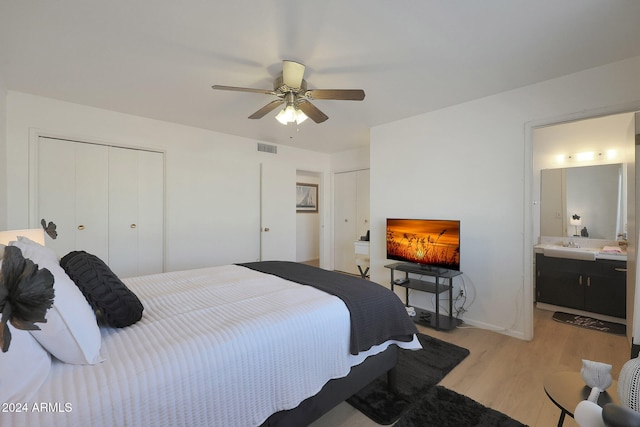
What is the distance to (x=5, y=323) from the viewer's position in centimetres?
48

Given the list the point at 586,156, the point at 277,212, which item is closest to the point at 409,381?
the point at 277,212

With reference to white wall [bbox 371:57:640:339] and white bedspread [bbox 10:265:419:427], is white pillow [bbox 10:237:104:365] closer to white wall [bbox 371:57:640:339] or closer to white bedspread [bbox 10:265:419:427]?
white bedspread [bbox 10:265:419:427]

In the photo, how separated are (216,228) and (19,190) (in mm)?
2033

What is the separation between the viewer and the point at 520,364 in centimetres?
225

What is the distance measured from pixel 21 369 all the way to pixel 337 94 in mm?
2164

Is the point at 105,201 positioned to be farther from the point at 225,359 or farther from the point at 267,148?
the point at 225,359

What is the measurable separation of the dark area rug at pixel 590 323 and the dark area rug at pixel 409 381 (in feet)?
5.37

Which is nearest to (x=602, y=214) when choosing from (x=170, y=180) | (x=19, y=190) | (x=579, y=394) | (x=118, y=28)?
(x=579, y=394)

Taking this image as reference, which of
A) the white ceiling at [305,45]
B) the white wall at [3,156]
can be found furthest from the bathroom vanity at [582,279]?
the white wall at [3,156]

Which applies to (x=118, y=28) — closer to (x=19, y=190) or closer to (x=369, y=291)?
(x=19, y=190)

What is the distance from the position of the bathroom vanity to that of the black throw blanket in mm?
2743

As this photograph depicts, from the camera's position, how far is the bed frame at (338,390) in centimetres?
130

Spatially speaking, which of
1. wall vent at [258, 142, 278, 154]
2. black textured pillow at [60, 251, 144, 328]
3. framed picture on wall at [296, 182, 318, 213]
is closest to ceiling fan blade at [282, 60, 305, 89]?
black textured pillow at [60, 251, 144, 328]

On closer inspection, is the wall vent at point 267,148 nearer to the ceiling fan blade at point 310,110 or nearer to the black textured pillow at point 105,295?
the ceiling fan blade at point 310,110
